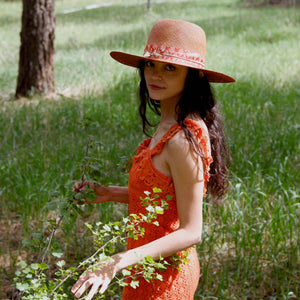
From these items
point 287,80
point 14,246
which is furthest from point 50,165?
point 287,80

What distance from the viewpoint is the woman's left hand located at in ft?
4.58

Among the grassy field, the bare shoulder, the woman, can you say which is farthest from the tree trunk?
the bare shoulder

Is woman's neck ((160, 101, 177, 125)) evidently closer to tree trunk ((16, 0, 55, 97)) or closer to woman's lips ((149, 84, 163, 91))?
woman's lips ((149, 84, 163, 91))

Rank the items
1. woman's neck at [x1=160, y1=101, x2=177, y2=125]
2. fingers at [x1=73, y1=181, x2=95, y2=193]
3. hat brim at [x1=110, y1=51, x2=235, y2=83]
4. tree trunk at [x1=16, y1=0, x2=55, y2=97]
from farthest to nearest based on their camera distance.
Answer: tree trunk at [x1=16, y1=0, x2=55, y2=97], fingers at [x1=73, y1=181, x2=95, y2=193], woman's neck at [x1=160, y1=101, x2=177, y2=125], hat brim at [x1=110, y1=51, x2=235, y2=83]

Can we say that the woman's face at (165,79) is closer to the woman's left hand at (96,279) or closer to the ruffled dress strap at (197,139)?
the ruffled dress strap at (197,139)

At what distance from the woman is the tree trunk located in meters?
4.86

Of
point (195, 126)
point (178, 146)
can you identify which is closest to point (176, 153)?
point (178, 146)

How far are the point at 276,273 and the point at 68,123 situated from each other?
10.0ft

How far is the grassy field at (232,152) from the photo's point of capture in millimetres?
2988

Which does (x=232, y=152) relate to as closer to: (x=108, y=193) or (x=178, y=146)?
(x=108, y=193)

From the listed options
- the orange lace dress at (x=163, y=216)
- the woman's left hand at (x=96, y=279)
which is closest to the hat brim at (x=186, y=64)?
the orange lace dress at (x=163, y=216)

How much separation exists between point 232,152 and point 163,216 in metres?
2.54

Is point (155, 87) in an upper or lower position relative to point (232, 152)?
upper

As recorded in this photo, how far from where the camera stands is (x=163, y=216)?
1746 millimetres
